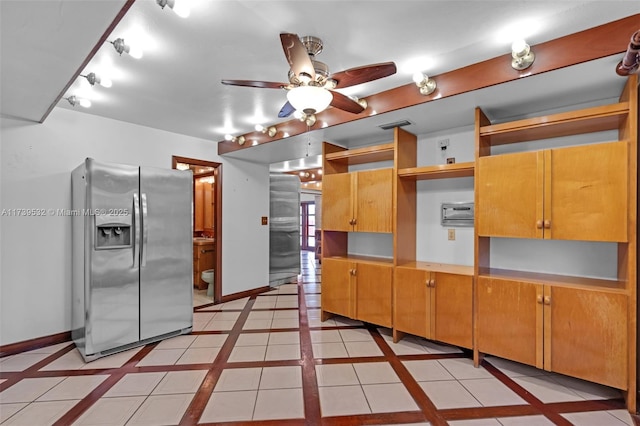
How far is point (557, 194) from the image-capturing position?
234 centimetres

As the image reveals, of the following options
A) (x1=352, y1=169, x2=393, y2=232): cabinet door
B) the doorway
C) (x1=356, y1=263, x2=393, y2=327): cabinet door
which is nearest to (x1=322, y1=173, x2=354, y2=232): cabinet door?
(x1=352, y1=169, x2=393, y2=232): cabinet door

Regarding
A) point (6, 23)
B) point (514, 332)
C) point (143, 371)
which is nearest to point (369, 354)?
point (514, 332)

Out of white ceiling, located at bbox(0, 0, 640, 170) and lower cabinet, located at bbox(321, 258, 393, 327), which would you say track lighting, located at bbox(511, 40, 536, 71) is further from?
lower cabinet, located at bbox(321, 258, 393, 327)

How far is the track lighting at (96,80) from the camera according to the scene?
2336 mm

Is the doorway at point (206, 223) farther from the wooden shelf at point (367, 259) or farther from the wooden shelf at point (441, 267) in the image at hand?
the wooden shelf at point (441, 267)

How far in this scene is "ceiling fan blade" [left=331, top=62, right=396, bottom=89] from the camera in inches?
68.9

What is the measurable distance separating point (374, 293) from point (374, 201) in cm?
101

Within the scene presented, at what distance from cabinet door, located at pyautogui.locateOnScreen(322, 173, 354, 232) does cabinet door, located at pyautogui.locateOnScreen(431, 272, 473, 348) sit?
1.17m

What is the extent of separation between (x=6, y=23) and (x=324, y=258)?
3195mm

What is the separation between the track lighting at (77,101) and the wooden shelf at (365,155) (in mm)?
2502

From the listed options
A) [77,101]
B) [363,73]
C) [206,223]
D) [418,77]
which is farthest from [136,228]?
[206,223]

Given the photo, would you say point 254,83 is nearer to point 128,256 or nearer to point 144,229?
point 144,229

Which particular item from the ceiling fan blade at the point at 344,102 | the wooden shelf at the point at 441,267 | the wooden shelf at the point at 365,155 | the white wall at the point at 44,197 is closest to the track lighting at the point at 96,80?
the white wall at the point at 44,197

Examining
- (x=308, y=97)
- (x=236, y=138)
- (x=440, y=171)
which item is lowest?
(x=440, y=171)
